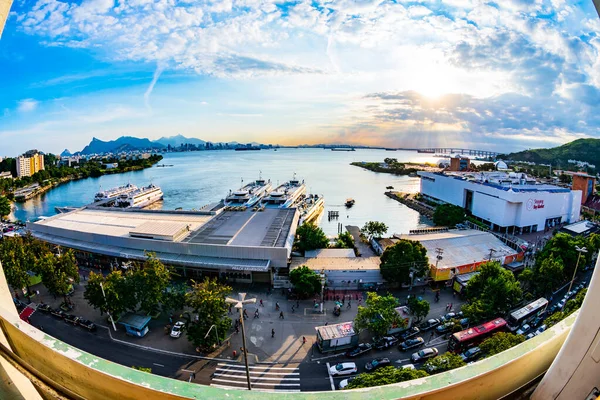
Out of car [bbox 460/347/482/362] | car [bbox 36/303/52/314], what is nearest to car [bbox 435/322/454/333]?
car [bbox 460/347/482/362]

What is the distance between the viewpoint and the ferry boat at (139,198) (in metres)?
16.6

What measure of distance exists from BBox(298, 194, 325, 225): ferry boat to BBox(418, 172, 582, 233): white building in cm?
632

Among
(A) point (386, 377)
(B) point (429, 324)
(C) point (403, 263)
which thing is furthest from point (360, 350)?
(C) point (403, 263)

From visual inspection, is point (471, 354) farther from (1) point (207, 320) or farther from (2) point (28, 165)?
(2) point (28, 165)

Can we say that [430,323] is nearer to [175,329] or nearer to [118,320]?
[175,329]

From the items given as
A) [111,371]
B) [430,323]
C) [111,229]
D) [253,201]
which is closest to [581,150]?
[253,201]

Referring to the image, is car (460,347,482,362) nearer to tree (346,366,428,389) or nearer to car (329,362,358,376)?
car (329,362,358,376)

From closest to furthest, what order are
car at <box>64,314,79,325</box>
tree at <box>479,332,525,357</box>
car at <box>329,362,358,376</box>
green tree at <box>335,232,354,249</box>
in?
tree at <box>479,332,525,357</box>
car at <box>329,362,358,376</box>
car at <box>64,314,79,325</box>
green tree at <box>335,232,354,249</box>

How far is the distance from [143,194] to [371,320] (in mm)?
16161

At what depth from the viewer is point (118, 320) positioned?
5.98m

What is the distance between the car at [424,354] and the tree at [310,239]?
13.4 ft

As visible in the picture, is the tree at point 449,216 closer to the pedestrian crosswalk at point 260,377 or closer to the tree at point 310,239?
the tree at point 310,239

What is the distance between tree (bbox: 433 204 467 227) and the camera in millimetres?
13062

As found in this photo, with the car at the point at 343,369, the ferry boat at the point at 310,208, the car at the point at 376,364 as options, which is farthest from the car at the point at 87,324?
the ferry boat at the point at 310,208
